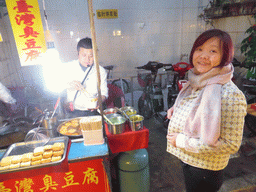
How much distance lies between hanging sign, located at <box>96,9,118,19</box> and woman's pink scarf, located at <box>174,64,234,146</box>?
5.76m

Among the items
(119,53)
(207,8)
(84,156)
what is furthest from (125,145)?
(207,8)

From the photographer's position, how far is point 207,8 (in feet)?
21.7

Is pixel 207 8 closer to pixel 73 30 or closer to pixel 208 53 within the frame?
pixel 73 30

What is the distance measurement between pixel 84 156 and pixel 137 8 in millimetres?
6306

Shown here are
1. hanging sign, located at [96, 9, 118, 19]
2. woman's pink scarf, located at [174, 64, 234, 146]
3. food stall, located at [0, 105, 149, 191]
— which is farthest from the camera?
hanging sign, located at [96, 9, 118, 19]

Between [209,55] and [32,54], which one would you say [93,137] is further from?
[32,54]

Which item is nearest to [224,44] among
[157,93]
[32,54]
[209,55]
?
[209,55]

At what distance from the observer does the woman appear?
1296 millimetres

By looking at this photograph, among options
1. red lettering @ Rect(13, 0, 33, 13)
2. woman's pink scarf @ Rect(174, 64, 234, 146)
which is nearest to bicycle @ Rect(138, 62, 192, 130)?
woman's pink scarf @ Rect(174, 64, 234, 146)

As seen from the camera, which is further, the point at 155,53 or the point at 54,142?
the point at 155,53

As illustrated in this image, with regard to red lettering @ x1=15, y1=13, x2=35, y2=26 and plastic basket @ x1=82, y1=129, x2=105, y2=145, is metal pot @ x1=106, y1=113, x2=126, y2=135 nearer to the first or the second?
plastic basket @ x1=82, y1=129, x2=105, y2=145

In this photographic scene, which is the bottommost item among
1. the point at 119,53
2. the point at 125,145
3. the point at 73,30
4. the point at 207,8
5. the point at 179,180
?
the point at 179,180

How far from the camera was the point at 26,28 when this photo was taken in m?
2.71

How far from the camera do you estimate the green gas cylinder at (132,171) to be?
7.84 ft
